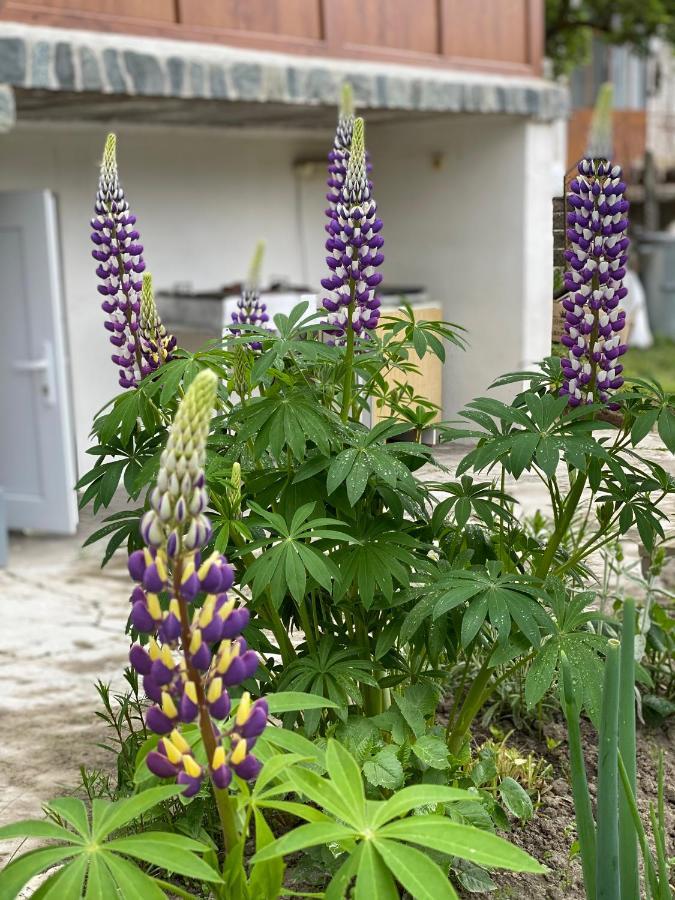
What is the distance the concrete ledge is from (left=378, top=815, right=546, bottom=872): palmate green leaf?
448 cm

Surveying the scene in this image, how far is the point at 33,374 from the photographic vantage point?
6805mm

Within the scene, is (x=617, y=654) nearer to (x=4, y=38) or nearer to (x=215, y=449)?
(x=215, y=449)

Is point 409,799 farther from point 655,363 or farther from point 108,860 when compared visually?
point 655,363

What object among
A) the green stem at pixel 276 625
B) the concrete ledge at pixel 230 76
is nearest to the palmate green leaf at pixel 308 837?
the green stem at pixel 276 625

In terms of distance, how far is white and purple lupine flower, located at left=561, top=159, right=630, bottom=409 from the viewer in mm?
2701

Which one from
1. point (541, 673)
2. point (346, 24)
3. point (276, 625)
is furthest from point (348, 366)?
point (346, 24)

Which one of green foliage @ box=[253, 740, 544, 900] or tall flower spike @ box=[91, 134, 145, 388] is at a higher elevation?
tall flower spike @ box=[91, 134, 145, 388]

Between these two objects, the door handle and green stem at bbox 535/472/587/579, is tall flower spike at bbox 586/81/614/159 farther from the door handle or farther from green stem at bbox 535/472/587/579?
the door handle

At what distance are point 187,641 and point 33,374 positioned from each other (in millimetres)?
5338

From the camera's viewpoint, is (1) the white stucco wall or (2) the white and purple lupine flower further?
(1) the white stucco wall

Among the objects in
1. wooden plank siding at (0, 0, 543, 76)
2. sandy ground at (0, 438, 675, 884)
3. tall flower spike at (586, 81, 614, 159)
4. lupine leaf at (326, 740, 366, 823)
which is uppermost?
wooden plank siding at (0, 0, 543, 76)

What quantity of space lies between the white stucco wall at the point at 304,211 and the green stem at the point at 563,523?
4800 millimetres

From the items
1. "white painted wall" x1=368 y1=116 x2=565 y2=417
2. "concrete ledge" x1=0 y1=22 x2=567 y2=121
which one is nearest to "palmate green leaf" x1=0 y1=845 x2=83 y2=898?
"concrete ledge" x1=0 y1=22 x2=567 y2=121

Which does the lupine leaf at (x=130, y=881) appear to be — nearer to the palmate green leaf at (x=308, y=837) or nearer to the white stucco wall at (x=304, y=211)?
the palmate green leaf at (x=308, y=837)
